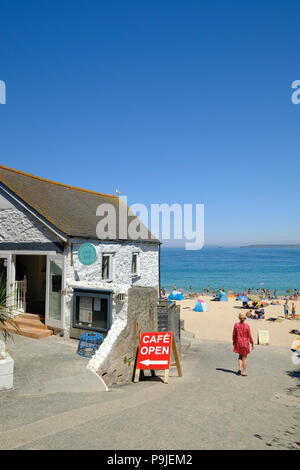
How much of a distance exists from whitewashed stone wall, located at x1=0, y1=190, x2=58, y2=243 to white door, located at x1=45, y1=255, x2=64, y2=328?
915 mm

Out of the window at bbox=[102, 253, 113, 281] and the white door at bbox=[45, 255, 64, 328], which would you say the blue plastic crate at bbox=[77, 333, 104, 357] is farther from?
the window at bbox=[102, 253, 113, 281]

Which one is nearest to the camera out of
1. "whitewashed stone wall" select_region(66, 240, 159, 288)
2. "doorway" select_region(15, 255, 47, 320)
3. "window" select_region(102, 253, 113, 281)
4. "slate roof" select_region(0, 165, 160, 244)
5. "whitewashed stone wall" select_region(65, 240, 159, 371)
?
"whitewashed stone wall" select_region(65, 240, 159, 371)

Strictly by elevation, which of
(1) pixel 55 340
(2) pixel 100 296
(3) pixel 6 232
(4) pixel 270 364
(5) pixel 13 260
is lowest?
(4) pixel 270 364

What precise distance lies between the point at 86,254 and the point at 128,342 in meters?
3.84

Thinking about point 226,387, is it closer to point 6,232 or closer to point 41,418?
point 41,418

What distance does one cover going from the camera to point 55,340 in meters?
11.6

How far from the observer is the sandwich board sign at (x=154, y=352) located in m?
10.0

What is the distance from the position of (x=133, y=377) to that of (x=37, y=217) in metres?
6.90

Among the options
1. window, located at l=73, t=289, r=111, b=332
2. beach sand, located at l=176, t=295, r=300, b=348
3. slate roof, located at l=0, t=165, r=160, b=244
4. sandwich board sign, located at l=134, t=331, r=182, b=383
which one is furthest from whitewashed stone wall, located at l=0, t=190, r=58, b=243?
beach sand, located at l=176, t=295, r=300, b=348

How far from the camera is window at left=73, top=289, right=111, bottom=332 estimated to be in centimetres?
1075

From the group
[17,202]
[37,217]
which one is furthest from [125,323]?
[17,202]

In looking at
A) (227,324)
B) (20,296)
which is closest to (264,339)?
(227,324)

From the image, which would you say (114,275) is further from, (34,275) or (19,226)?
(19,226)

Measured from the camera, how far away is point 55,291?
12328 millimetres
